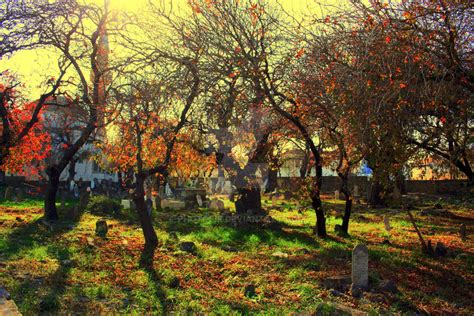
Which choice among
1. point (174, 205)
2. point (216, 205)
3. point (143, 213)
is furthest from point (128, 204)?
point (143, 213)

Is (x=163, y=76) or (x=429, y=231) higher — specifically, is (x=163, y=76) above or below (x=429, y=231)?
above

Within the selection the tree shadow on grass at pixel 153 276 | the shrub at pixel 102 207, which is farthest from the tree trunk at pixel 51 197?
the tree shadow on grass at pixel 153 276

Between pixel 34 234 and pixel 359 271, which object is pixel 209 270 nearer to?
pixel 359 271

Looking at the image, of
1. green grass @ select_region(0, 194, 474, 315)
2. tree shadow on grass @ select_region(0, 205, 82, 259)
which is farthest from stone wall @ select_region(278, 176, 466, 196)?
green grass @ select_region(0, 194, 474, 315)

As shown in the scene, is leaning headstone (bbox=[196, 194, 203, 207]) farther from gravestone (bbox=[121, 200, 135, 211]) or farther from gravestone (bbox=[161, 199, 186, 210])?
gravestone (bbox=[121, 200, 135, 211])

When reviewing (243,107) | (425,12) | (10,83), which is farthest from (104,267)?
(10,83)

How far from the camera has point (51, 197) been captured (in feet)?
55.9

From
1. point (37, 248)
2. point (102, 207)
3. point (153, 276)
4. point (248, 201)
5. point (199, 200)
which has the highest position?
point (248, 201)

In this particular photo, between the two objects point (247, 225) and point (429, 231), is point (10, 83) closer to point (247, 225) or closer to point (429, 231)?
point (247, 225)

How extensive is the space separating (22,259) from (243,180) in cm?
1139

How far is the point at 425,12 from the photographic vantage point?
686 centimetres

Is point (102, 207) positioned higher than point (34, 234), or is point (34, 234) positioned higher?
point (102, 207)

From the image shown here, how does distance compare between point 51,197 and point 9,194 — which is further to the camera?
point 9,194

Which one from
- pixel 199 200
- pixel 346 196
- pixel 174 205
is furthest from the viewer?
pixel 199 200
